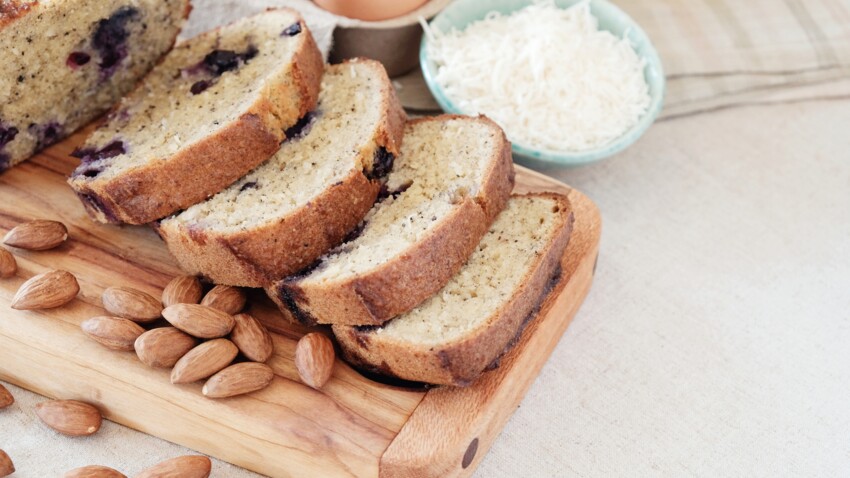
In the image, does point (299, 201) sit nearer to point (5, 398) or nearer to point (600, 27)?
point (5, 398)

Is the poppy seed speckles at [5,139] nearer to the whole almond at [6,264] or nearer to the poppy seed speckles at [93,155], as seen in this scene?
the poppy seed speckles at [93,155]

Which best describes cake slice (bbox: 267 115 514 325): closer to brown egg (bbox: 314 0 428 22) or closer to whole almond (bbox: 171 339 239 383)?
whole almond (bbox: 171 339 239 383)

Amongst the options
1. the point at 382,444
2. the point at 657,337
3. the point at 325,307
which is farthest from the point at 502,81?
the point at 382,444

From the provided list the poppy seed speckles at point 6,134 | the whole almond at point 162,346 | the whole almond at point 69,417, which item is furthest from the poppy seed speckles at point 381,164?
the poppy seed speckles at point 6,134

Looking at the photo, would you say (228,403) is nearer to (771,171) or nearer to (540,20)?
(540,20)

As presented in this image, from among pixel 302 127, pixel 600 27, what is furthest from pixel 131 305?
pixel 600 27

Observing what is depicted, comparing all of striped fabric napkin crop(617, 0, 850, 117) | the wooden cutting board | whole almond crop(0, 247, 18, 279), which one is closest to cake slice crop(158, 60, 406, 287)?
the wooden cutting board
